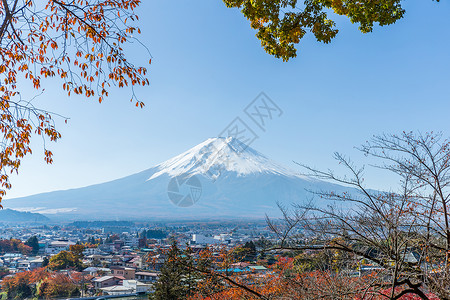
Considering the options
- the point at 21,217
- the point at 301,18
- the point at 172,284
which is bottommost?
the point at 21,217

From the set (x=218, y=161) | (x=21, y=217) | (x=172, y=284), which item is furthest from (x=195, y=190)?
(x=172, y=284)

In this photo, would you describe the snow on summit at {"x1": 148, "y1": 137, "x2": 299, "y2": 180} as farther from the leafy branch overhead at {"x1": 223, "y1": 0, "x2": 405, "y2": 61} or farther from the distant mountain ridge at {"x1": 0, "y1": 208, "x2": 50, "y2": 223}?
the leafy branch overhead at {"x1": 223, "y1": 0, "x2": 405, "y2": 61}

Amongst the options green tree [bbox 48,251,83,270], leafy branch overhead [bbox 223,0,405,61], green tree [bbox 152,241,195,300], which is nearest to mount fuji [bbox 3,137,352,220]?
green tree [bbox 48,251,83,270]

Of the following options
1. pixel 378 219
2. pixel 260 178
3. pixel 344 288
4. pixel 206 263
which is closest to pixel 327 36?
pixel 378 219

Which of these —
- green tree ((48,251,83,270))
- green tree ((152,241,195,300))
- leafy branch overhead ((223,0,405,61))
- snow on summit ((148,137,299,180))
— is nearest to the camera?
leafy branch overhead ((223,0,405,61))

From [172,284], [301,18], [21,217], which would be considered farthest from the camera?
[21,217]

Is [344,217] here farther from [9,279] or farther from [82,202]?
[82,202]

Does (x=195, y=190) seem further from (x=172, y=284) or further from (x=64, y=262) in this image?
(x=172, y=284)
